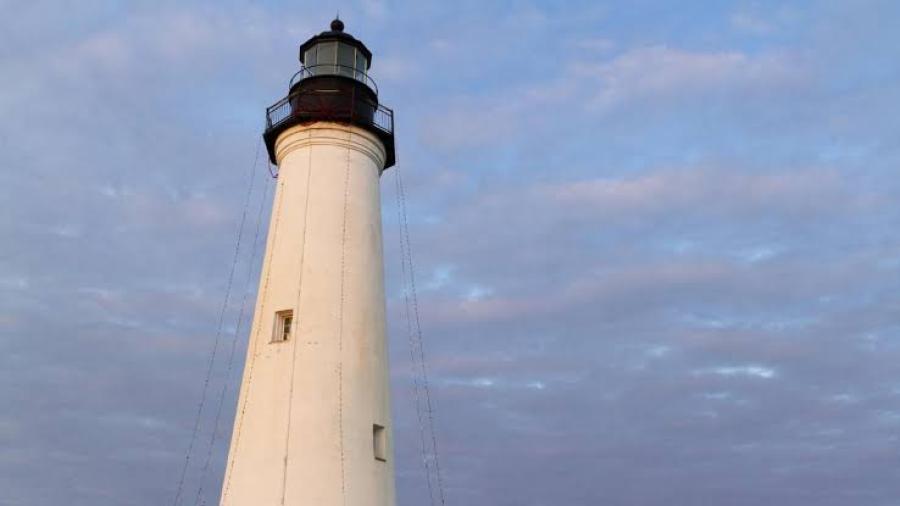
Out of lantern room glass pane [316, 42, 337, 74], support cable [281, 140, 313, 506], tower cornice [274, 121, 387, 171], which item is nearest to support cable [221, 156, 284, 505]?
support cable [281, 140, 313, 506]

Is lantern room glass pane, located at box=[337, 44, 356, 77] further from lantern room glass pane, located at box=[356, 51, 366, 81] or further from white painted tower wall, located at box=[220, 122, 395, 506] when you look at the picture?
white painted tower wall, located at box=[220, 122, 395, 506]

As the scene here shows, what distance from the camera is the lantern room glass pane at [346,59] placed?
2034 centimetres

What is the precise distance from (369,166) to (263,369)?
504cm

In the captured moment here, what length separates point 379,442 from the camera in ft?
59.5

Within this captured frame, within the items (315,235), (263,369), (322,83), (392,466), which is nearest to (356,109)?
(322,83)

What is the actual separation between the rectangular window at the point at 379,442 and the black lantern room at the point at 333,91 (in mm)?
6266

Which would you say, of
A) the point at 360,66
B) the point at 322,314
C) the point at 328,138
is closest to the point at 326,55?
the point at 360,66

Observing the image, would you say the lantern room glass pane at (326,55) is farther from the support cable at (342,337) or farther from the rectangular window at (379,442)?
the rectangular window at (379,442)

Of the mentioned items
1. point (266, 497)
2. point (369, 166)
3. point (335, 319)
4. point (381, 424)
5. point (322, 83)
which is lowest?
point (266, 497)

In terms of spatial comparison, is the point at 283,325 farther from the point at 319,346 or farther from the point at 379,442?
the point at 379,442

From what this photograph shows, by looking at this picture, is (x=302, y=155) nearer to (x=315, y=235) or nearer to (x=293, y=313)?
(x=315, y=235)

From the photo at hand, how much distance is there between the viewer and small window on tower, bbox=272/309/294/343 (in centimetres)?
1811

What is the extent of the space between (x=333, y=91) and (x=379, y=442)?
7.56 meters

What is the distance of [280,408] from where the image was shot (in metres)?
17.3
